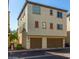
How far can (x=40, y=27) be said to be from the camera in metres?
1.31

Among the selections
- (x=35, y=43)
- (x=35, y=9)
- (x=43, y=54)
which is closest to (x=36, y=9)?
(x=35, y=9)

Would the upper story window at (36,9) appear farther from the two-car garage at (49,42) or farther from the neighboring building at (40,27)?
the two-car garage at (49,42)

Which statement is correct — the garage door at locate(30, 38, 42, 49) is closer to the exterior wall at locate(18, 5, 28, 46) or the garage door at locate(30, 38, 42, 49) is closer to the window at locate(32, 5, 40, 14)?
the exterior wall at locate(18, 5, 28, 46)

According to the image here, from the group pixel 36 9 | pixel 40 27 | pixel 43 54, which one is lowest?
pixel 43 54

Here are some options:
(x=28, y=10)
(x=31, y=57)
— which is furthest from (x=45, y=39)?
(x=28, y=10)

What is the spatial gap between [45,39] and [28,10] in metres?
0.38

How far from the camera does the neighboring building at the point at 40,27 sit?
1243 mm

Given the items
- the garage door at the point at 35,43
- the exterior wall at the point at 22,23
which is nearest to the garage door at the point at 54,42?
the garage door at the point at 35,43

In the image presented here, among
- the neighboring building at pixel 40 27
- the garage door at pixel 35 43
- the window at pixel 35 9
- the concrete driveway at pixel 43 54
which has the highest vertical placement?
the window at pixel 35 9

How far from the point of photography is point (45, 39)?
4.32ft

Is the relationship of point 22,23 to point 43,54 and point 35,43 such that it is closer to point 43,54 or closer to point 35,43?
point 35,43
